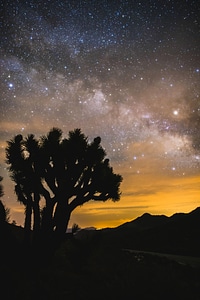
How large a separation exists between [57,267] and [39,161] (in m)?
3.90

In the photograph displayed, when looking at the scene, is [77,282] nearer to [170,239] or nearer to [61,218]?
[61,218]

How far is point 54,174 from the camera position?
7730 millimetres

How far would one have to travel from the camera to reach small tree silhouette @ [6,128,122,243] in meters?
7.56

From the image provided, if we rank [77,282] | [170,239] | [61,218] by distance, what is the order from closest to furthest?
[77,282], [61,218], [170,239]

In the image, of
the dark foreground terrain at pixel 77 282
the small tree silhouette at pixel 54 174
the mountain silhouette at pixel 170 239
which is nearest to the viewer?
the dark foreground terrain at pixel 77 282

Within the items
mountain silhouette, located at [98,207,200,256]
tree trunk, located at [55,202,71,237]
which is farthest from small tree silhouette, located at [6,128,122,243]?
mountain silhouette, located at [98,207,200,256]

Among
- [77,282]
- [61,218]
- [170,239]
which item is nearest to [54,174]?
[61,218]

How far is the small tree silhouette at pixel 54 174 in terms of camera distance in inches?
298

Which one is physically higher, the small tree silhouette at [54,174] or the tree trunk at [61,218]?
the small tree silhouette at [54,174]

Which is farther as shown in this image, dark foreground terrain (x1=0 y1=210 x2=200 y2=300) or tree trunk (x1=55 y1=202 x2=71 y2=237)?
tree trunk (x1=55 y1=202 x2=71 y2=237)

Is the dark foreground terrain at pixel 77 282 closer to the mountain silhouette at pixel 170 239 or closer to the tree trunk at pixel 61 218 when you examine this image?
the tree trunk at pixel 61 218

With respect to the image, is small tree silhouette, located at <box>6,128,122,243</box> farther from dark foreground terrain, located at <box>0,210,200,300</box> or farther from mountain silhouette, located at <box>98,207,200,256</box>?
mountain silhouette, located at <box>98,207,200,256</box>

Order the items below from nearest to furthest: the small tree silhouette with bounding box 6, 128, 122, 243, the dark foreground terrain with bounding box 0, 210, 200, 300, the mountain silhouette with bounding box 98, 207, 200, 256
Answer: the dark foreground terrain with bounding box 0, 210, 200, 300 < the small tree silhouette with bounding box 6, 128, 122, 243 < the mountain silhouette with bounding box 98, 207, 200, 256

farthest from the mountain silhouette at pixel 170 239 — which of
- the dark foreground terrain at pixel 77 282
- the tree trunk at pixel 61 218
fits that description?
the tree trunk at pixel 61 218
